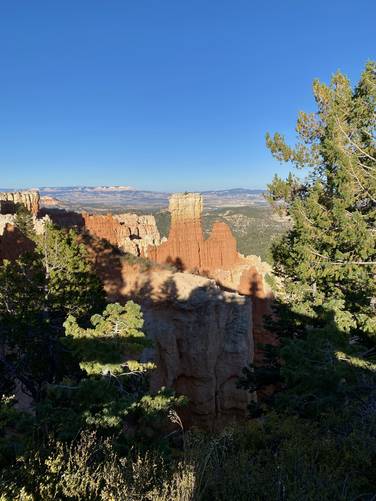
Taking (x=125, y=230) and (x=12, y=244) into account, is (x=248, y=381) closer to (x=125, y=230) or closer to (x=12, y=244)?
(x=12, y=244)

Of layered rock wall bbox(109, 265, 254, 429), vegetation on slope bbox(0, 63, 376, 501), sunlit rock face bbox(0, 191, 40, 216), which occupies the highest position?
sunlit rock face bbox(0, 191, 40, 216)

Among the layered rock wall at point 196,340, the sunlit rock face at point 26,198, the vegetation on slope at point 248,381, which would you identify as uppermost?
the sunlit rock face at point 26,198

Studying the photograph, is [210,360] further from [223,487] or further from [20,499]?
[20,499]

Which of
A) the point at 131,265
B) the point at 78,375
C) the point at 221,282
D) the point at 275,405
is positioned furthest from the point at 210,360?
the point at 221,282

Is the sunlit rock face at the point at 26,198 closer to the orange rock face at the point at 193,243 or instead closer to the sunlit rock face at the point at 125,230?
the sunlit rock face at the point at 125,230

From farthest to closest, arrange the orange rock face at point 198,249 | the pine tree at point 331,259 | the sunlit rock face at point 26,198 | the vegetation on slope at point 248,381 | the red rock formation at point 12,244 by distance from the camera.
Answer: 1. the sunlit rock face at point 26,198
2. the orange rock face at point 198,249
3. the red rock formation at point 12,244
4. the pine tree at point 331,259
5. the vegetation on slope at point 248,381

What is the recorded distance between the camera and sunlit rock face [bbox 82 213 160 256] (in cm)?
5072

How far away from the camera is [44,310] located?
14.5 m

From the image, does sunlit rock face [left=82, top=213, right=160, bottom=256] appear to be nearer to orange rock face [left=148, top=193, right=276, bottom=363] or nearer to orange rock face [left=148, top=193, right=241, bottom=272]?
orange rock face [left=148, top=193, right=276, bottom=363]

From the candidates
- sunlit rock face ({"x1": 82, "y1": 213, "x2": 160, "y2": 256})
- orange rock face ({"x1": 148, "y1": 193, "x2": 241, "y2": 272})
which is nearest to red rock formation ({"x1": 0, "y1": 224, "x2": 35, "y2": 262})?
sunlit rock face ({"x1": 82, "y1": 213, "x2": 160, "y2": 256})

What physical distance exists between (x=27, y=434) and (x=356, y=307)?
466 inches

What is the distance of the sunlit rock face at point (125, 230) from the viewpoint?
5072 centimetres

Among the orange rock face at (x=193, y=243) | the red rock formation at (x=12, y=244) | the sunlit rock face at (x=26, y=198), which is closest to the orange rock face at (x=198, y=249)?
the orange rock face at (x=193, y=243)

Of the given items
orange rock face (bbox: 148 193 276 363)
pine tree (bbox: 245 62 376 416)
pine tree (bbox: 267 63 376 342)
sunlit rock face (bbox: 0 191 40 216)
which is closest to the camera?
pine tree (bbox: 245 62 376 416)
